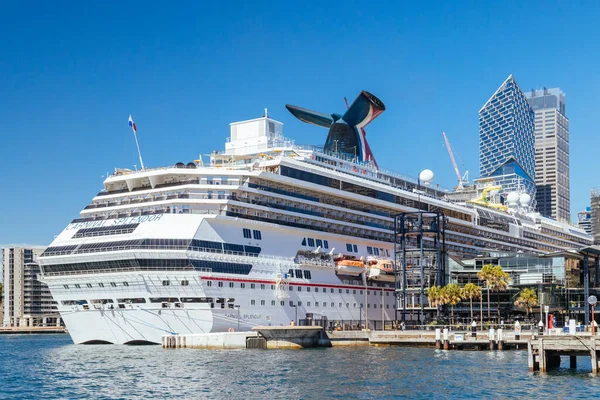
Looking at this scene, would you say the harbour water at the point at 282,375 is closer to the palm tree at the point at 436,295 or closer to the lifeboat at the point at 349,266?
the palm tree at the point at 436,295

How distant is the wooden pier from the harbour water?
82 centimetres

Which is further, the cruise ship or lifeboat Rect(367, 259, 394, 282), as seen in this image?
lifeboat Rect(367, 259, 394, 282)

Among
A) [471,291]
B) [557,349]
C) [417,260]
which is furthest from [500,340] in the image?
[417,260]

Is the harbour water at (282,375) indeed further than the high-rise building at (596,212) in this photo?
No

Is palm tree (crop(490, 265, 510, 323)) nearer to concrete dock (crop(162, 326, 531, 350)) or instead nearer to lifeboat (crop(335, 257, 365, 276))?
concrete dock (crop(162, 326, 531, 350))

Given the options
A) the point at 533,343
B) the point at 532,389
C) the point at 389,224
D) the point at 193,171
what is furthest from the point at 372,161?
the point at 532,389

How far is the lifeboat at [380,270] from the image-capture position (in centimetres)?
8256

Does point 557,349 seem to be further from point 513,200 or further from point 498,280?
point 513,200

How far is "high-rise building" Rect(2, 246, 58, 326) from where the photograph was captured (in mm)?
186750

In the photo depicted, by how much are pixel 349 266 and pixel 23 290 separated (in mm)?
130065

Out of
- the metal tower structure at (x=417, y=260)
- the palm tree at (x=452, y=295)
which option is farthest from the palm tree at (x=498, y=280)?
the metal tower structure at (x=417, y=260)

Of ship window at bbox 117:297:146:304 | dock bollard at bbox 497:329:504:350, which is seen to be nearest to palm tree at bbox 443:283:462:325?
dock bollard at bbox 497:329:504:350

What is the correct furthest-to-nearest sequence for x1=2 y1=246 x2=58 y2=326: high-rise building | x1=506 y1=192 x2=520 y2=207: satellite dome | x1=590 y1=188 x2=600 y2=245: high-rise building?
x1=2 y1=246 x2=58 y2=326: high-rise building → x1=590 y1=188 x2=600 y2=245: high-rise building → x1=506 y1=192 x2=520 y2=207: satellite dome

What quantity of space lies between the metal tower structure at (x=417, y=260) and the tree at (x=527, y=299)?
743cm
